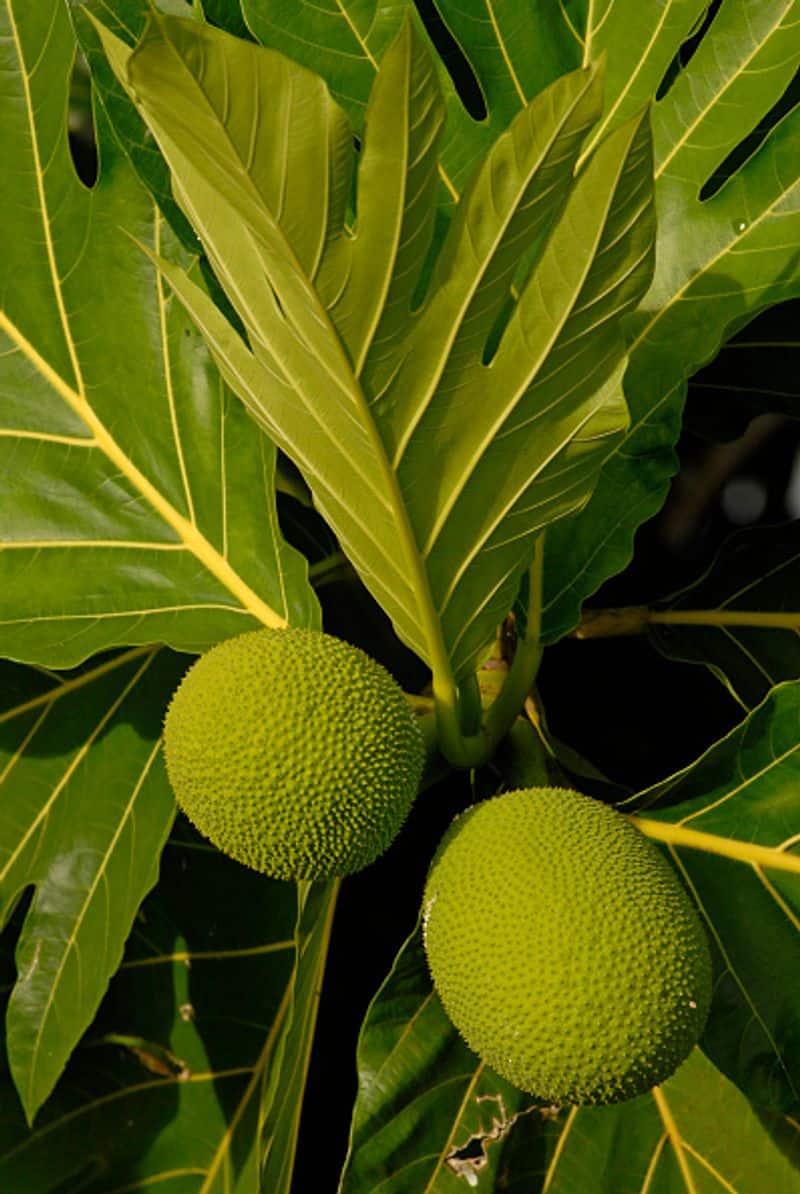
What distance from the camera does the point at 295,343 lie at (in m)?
0.63

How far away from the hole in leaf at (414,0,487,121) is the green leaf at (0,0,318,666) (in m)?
0.23

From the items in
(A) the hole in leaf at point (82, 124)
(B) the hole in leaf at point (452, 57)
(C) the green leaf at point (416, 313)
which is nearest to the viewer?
(C) the green leaf at point (416, 313)

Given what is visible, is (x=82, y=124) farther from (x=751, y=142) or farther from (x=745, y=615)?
(x=745, y=615)

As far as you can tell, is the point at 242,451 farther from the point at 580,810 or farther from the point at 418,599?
the point at 580,810

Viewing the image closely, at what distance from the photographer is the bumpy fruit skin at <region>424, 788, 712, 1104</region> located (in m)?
0.64

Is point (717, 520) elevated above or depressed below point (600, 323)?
below

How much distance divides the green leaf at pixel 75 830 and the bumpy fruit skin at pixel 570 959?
0.96 ft

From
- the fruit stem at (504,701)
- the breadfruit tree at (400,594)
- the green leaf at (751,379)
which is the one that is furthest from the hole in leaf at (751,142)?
the fruit stem at (504,701)

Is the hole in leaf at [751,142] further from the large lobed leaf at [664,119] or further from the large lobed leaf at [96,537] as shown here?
the large lobed leaf at [96,537]

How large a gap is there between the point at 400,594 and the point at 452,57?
410 mm

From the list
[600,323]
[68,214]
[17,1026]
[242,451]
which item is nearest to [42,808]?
[17,1026]

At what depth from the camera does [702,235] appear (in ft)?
2.82

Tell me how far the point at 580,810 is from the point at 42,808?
43 cm

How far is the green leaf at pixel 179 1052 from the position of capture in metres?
1.00
